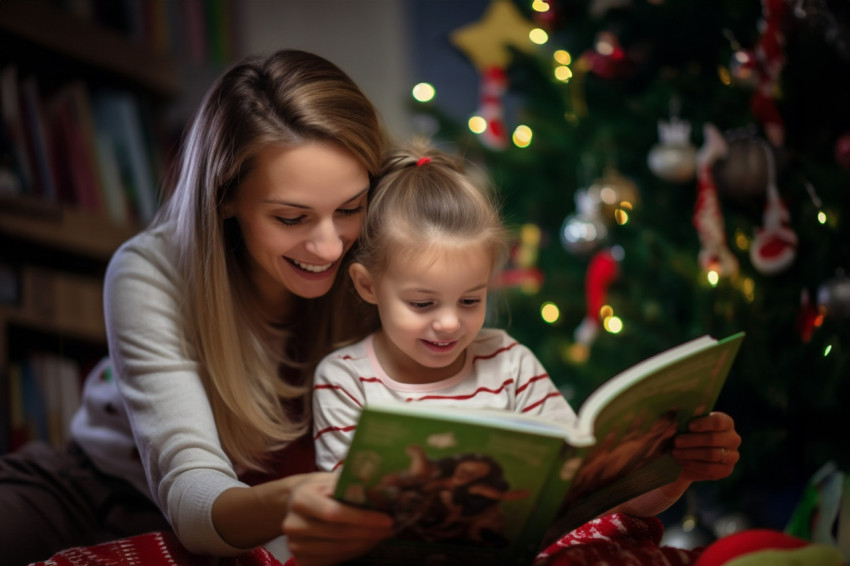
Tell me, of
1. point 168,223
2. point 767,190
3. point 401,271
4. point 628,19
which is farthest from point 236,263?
point 628,19

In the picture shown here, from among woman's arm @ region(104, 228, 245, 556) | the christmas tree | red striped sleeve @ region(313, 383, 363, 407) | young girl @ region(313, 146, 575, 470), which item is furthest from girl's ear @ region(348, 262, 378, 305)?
the christmas tree

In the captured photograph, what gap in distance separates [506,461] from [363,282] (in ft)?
1.33

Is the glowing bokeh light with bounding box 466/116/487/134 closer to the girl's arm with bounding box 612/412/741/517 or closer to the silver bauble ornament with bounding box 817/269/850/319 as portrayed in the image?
the silver bauble ornament with bounding box 817/269/850/319

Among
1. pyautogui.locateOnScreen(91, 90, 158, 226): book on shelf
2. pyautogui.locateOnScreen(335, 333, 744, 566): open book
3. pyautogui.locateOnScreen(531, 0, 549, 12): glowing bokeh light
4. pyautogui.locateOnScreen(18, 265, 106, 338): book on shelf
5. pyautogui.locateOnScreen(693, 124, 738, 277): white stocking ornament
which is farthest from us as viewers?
pyautogui.locateOnScreen(91, 90, 158, 226): book on shelf

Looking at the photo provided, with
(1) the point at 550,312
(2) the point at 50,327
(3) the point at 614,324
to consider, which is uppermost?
(3) the point at 614,324

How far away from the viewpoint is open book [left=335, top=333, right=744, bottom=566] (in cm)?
69

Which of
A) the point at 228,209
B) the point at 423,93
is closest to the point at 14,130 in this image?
the point at 423,93

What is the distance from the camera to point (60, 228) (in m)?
2.16

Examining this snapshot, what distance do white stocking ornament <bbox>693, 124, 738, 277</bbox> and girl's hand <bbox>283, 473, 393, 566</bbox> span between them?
103cm

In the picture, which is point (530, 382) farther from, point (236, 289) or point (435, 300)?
point (236, 289)

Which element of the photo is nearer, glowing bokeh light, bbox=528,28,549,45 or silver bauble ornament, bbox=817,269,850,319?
silver bauble ornament, bbox=817,269,850,319

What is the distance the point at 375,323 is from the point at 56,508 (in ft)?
1.76

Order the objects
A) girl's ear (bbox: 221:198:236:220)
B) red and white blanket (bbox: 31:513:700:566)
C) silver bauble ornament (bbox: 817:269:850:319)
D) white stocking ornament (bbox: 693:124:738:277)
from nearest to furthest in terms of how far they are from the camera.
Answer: red and white blanket (bbox: 31:513:700:566) < girl's ear (bbox: 221:198:236:220) < silver bauble ornament (bbox: 817:269:850:319) < white stocking ornament (bbox: 693:124:738:277)

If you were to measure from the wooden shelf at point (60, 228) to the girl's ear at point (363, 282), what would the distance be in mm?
1330
